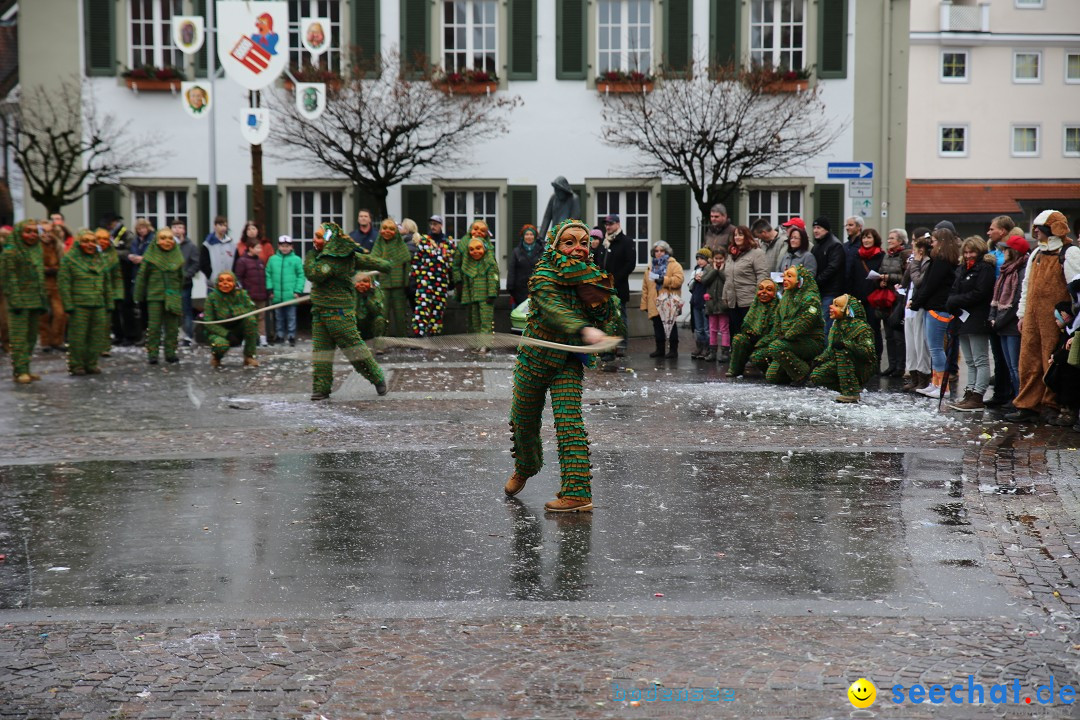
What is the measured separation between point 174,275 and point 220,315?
136 centimetres

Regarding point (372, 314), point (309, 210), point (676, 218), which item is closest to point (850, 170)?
point (372, 314)

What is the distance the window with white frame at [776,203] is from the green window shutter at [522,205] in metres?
3.46

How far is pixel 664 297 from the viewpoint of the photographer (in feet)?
63.0

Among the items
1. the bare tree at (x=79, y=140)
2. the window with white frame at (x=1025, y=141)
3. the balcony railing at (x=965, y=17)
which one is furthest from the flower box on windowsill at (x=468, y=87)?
the window with white frame at (x=1025, y=141)

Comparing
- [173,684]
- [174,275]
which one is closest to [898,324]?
[174,275]

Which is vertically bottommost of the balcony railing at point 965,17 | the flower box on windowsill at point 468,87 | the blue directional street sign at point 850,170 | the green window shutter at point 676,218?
the green window shutter at point 676,218

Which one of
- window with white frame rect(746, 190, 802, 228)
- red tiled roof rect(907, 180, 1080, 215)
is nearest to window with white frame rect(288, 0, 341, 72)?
window with white frame rect(746, 190, 802, 228)

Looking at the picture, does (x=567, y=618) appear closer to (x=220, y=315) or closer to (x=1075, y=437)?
(x=1075, y=437)

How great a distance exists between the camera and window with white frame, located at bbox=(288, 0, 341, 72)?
87.6ft

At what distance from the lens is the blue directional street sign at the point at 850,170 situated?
18.4 m

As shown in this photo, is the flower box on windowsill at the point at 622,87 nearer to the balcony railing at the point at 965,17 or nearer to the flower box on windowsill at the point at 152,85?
the flower box on windowsill at the point at 152,85

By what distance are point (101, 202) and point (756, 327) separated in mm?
15812

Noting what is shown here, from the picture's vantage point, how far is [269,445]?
37.7ft

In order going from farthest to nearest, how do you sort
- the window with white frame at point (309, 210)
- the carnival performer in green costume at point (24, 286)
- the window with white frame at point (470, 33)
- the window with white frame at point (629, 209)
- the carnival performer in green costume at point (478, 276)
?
the window with white frame at point (629, 209)
the window with white frame at point (309, 210)
the window with white frame at point (470, 33)
the carnival performer in green costume at point (478, 276)
the carnival performer in green costume at point (24, 286)
